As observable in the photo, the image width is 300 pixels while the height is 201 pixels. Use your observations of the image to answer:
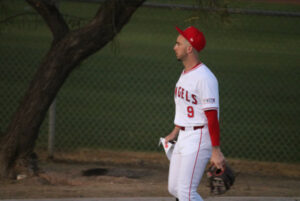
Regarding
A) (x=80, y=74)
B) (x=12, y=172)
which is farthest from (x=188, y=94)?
(x=80, y=74)

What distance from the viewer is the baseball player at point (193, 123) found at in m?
4.41

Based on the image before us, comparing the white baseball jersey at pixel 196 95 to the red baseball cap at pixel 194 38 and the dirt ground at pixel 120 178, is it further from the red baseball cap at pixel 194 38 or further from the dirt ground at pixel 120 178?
the dirt ground at pixel 120 178

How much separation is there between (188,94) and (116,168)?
364 cm

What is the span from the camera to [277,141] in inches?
381

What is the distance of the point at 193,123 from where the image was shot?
4.55 metres

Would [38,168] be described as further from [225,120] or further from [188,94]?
[225,120]

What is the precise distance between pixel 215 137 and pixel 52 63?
10.4 ft

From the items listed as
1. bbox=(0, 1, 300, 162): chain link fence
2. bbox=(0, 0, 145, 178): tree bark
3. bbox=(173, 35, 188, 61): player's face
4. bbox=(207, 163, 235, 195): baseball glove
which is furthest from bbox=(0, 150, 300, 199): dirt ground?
bbox=(173, 35, 188, 61): player's face

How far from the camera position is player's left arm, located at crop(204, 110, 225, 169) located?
4.35 metres

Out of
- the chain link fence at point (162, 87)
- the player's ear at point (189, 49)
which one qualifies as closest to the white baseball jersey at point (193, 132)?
the player's ear at point (189, 49)

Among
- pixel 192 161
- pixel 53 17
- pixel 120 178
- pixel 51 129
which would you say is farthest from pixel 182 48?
pixel 51 129

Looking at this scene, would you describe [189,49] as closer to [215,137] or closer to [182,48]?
[182,48]

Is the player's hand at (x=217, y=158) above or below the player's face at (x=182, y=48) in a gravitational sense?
below

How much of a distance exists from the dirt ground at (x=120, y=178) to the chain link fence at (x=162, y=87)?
0.47 metres
